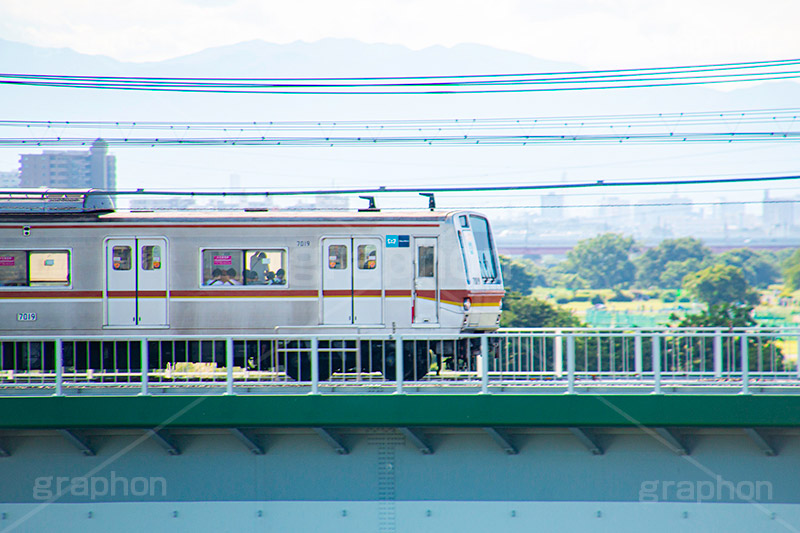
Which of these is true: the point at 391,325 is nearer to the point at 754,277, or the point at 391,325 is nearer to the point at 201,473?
the point at 201,473

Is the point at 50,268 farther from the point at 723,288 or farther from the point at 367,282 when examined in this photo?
the point at 723,288

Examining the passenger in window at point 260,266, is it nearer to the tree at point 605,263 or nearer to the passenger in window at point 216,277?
the passenger in window at point 216,277

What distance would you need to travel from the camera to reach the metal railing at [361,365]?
1087cm

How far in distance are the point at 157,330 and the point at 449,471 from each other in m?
6.31

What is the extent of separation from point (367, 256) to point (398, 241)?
0.63 meters

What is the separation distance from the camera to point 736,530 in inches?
395

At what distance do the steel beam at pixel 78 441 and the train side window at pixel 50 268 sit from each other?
13.0 ft

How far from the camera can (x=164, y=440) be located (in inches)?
421

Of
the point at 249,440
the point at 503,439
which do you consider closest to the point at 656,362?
the point at 503,439

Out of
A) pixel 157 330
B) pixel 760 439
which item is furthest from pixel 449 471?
pixel 157 330

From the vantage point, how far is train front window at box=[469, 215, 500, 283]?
554 inches

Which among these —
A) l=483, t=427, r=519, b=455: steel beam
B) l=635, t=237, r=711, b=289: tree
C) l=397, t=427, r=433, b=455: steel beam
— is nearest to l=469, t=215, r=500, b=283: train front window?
l=483, t=427, r=519, b=455: steel beam

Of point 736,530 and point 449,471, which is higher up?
point 449,471

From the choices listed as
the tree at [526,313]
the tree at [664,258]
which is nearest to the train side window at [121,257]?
the tree at [526,313]
